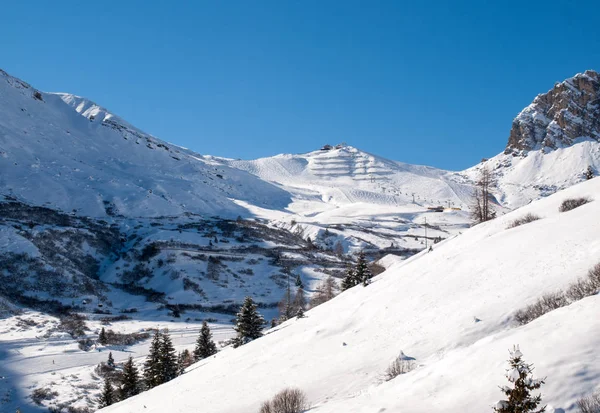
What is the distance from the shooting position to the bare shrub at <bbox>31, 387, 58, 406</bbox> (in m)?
42.1

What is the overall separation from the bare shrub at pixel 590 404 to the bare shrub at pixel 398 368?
6222 millimetres

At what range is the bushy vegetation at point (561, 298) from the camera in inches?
583

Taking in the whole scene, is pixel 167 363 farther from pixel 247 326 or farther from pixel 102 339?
pixel 102 339

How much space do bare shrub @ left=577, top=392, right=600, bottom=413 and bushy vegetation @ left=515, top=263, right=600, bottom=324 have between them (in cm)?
621

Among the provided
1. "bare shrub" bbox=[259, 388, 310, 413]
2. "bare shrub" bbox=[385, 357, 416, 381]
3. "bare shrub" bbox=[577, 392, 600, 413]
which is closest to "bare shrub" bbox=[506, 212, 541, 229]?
"bare shrub" bbox=[385, 357, 416, 381]

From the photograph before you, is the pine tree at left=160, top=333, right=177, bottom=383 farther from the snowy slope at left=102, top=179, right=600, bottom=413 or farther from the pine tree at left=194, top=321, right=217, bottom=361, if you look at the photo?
the snowy slope at left=102, top=179, right=600, bottom=413

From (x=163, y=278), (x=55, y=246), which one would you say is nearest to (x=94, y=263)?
(x=55, y=246)

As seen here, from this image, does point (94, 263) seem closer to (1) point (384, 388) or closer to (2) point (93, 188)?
(2) point (93, 188)

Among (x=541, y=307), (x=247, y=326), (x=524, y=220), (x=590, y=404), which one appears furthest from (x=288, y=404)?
(x=247, y=326)

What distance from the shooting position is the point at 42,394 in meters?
43.1

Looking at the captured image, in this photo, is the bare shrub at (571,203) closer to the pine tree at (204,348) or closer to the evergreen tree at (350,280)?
the evergreen tree at (350,280)

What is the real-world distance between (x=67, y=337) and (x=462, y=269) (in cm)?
5537

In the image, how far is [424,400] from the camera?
425 inches

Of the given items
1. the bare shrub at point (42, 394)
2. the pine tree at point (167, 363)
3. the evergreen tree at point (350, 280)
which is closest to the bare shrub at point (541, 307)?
the pine tree at point (167, 363)
